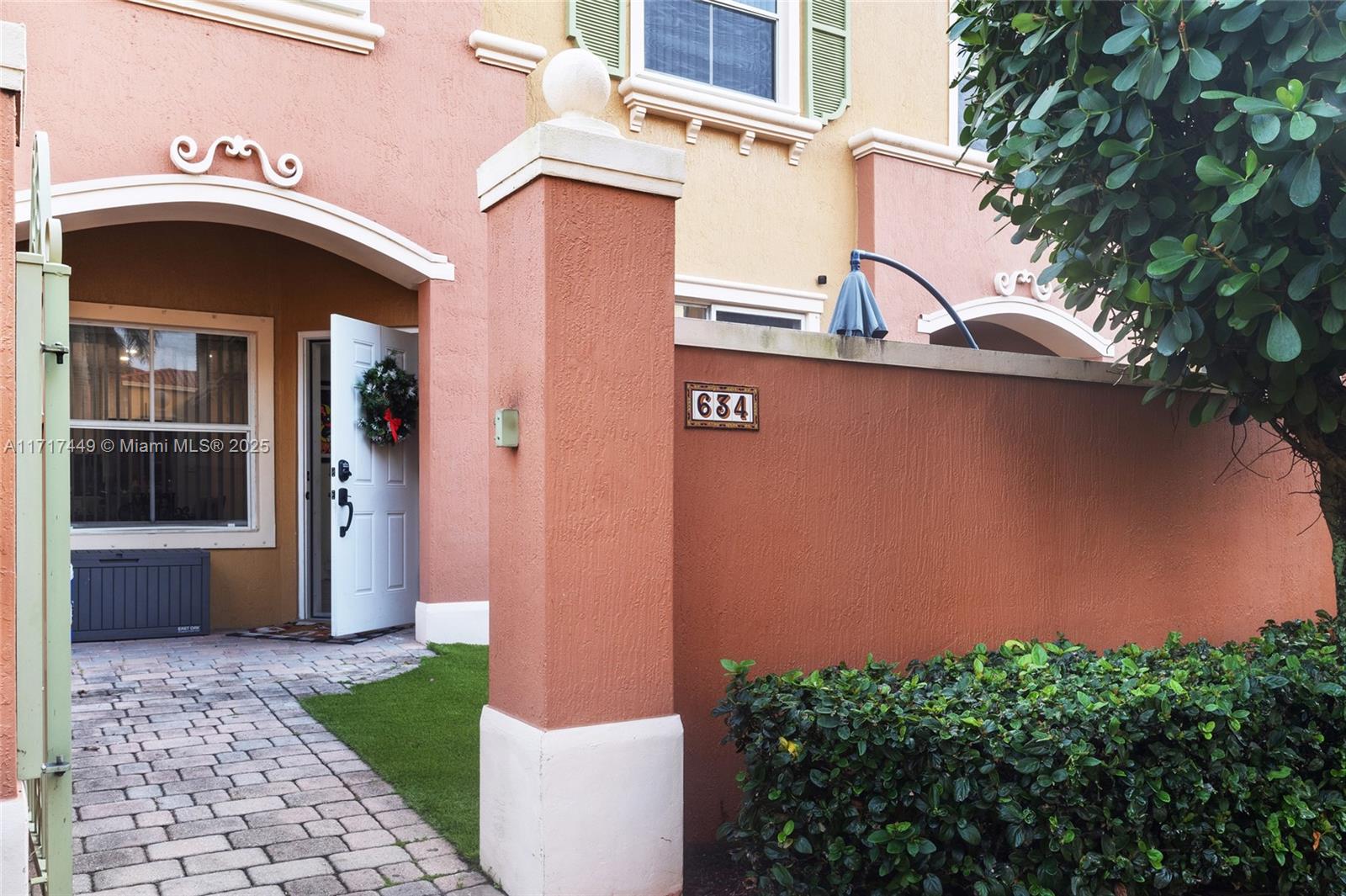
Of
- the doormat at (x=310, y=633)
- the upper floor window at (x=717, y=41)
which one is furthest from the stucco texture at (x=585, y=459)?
the upper floor window at (x=717, y=41)

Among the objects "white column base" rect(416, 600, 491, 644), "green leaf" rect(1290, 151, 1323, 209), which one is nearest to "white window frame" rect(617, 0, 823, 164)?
"white column base" rect(416, 600, 491, 644)

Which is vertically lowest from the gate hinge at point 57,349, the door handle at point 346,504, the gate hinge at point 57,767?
the gate hinge at point 57,767

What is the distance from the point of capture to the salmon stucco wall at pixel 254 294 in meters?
8.05

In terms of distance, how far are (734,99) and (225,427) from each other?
4954 mm

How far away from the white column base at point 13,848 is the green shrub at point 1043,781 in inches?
76.8

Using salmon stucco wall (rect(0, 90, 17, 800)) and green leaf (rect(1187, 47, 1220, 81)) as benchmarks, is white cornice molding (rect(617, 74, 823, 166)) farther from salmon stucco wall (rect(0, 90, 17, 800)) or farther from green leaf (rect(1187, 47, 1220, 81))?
salmon stucco wall (rect(0, 90, 17, 800))

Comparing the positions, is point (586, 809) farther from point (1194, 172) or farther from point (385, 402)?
point (385, 402)

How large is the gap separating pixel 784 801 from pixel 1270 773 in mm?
1636

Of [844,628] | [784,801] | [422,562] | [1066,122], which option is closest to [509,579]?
[784,801]

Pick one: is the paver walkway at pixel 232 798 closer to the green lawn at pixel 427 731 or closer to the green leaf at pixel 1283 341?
the green lawn at pixel 427 731

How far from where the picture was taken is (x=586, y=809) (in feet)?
10.8

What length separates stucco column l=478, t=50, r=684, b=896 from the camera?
3311 mm

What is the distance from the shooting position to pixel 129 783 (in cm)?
432

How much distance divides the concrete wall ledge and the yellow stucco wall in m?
4.17
